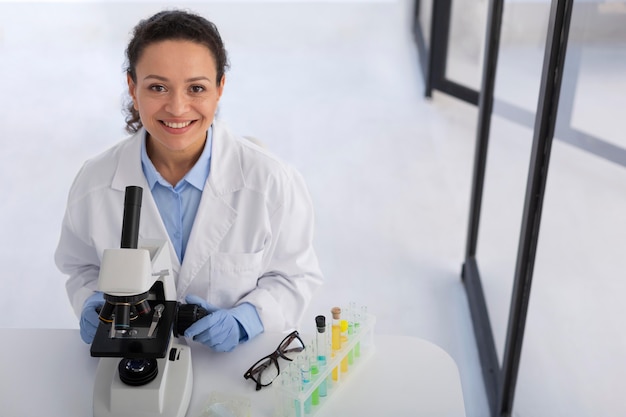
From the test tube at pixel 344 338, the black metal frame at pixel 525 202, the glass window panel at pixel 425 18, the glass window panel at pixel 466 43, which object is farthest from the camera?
the glass window panel at pixel 425 18

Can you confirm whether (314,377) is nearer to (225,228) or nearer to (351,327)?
(351,327)

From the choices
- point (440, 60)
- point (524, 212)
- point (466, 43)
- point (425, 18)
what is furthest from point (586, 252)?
point (425, 18)

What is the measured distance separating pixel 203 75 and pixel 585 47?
919 mm

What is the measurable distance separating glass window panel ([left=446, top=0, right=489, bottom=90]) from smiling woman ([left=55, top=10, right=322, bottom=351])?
241 cm

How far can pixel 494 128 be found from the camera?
111 inches

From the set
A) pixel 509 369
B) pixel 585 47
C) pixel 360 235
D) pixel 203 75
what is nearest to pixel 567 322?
pixel 509 369

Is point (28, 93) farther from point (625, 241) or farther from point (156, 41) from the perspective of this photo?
Result: point (625, 241)

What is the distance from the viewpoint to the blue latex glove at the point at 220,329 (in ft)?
5.35

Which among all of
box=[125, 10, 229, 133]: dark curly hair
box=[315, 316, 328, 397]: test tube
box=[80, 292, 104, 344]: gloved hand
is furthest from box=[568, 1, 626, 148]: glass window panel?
box=[80, 292, 104, 344]: gloved hand

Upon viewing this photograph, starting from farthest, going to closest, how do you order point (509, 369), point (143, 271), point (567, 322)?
point (509, 369), point (567, 322), point (143, 271)

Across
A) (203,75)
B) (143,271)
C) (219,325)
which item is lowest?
(219,325)

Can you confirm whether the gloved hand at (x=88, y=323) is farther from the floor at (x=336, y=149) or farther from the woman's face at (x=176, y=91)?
the floor at (x=336, y=149)

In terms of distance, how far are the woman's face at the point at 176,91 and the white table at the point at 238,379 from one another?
19.6 inches

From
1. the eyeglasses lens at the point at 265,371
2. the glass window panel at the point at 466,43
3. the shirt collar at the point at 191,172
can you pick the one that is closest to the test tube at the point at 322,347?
the eyeglasses lens at the point at 265,371
